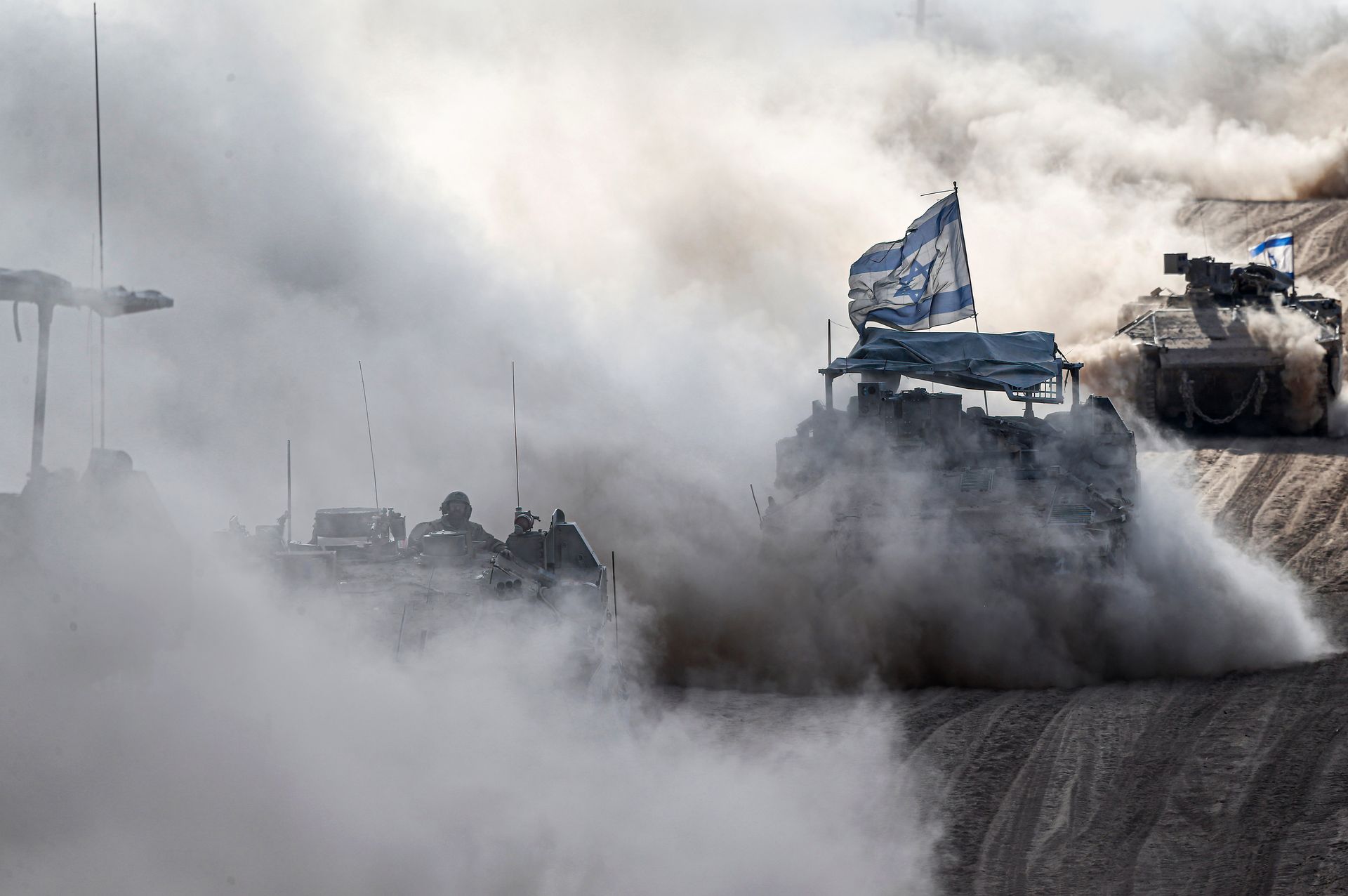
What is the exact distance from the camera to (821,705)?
42.0 ft

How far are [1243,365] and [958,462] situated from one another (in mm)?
12833

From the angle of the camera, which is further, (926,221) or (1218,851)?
(926,221)

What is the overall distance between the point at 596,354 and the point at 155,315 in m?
5.26

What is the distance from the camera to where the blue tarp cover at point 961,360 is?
16078 millimetres

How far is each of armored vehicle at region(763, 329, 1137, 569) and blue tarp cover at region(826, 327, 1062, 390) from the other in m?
0.01

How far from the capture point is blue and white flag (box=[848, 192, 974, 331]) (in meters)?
17.4

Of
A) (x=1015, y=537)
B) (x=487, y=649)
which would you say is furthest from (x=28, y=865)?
(x=1015, y=537)

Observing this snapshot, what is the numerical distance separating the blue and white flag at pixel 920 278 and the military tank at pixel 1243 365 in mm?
9797

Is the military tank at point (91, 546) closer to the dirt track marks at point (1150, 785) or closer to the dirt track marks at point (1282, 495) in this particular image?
the dirt track marks at point (1150, 785)

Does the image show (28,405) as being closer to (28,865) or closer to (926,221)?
(28,865)

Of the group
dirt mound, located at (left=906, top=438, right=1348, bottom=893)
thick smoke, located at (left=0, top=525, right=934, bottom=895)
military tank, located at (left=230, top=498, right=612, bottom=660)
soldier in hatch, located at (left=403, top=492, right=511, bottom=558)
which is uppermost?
soldier in hatch, located at (left=403, top=492, right=511, bottom=558)

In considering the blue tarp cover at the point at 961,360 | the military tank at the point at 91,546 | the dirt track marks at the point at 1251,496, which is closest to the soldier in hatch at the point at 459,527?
the military tank at the point at 91,546

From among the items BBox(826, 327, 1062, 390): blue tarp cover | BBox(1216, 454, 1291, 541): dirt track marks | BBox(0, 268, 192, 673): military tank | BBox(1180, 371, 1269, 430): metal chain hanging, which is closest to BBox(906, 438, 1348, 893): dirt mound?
BBox(826, 327, 1062, 390): blue tarp cover

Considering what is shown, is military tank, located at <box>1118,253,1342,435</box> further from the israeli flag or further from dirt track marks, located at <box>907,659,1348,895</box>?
dirt track marks, located at <box>907,659,1348,895</box>
